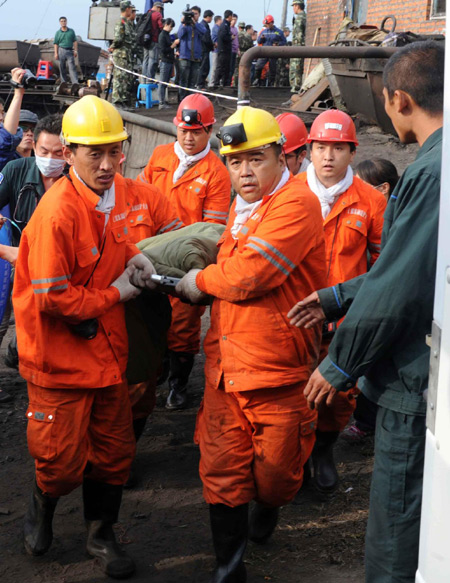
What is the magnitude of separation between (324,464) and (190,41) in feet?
51.1

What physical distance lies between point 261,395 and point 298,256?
669mm

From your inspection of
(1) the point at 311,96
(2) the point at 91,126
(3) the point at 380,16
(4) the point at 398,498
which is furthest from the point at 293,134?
(3) the point at 380,16

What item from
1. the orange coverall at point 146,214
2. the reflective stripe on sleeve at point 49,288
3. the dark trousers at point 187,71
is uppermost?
the dark trousers at point 187,71

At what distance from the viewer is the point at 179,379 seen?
6.25 metres

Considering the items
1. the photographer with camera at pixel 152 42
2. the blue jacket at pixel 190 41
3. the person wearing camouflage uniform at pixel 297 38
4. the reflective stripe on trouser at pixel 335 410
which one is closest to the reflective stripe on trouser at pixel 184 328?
the reflective stripe on trouser at pixel 335 410

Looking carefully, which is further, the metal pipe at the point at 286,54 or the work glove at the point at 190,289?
the metal pipe at the point at 286,54

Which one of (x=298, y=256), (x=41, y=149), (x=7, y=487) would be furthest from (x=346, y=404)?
(x=41, y=149)

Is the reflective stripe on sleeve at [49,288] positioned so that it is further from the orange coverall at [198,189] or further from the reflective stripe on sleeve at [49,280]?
the orange coverall at [198,189]

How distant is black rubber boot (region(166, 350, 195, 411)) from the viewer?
6215mm

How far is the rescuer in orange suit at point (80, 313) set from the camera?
3.60 m

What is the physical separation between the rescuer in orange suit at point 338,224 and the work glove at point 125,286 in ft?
4.50

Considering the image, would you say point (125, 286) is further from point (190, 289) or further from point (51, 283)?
point (51, 283)

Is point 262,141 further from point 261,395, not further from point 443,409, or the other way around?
point 443,409

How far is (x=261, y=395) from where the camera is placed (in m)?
3.69
